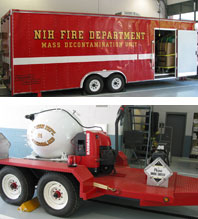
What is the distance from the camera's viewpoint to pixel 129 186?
147 inches

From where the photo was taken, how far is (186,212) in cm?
397

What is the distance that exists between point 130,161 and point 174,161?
3.47 ft

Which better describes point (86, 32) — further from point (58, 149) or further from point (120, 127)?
point (120, 127)

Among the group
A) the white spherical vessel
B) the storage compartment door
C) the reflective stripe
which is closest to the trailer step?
the white spherical vessel

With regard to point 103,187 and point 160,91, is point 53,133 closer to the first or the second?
point 103,187

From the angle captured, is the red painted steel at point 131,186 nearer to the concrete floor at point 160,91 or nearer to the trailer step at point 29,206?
the trailer step at point 29,206

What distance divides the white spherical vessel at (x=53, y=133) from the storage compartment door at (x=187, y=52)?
5.29 feet

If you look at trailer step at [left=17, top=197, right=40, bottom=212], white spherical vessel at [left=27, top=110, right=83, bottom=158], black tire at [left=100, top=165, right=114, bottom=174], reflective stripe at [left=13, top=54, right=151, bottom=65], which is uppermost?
reflective stripe at [left=13, top=54, right=151, bottom=65]

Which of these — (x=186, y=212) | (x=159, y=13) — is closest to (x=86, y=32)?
(x=159, y=13)

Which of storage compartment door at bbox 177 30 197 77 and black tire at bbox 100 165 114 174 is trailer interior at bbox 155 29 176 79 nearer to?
storage compartment door at bbox 177 30 197 77

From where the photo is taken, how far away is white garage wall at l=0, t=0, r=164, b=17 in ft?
6.83

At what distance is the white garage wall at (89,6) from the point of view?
6.83 feet

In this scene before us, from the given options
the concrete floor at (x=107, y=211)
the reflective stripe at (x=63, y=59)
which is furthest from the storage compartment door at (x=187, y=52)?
the concrete floor at (x=107, y=211)

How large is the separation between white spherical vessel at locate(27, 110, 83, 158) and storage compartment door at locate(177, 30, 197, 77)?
5.29ft
